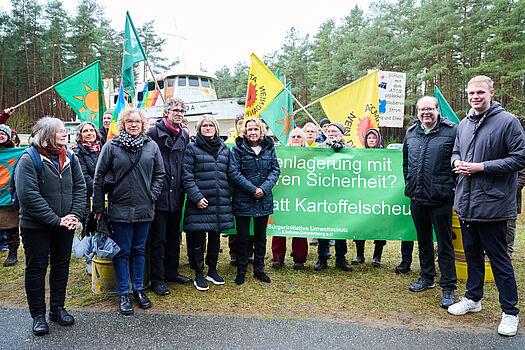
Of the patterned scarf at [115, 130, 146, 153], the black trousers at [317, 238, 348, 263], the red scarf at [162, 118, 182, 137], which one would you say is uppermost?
the red scarf at [162, 118, 182, 137]

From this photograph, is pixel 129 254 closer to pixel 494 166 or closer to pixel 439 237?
pixel 439 237

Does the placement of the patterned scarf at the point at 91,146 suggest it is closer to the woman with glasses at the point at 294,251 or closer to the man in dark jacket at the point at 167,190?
the man in dark jacket at the point at 167,190

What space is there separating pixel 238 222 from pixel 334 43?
39.1 metres

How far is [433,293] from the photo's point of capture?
4.50 meters

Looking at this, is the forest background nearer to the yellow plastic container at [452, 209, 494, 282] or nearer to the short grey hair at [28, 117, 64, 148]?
the yellow plastic container at [452, 209, 494, 282]

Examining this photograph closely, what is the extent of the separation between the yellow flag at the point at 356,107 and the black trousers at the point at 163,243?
3.49 m

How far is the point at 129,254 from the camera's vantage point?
408 cm

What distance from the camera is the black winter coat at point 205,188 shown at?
14.6 feet

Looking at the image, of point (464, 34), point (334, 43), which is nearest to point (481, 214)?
point (464, 34)

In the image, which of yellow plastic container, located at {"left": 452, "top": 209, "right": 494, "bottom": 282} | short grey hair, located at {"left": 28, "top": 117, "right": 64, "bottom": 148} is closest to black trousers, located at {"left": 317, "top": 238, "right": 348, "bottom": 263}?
yellow plastic container, located at {"left": 452, "top": 209, "right": 494, "bottom": 282}

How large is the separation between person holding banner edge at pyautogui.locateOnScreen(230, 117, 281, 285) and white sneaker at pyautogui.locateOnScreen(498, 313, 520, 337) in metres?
2.50

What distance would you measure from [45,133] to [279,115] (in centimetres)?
393

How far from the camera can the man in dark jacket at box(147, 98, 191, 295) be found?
14.3 feet

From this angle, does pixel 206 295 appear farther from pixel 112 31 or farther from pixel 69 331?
pixel 112 31
